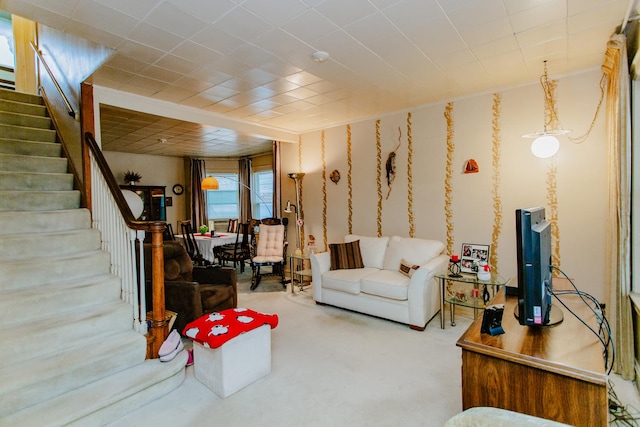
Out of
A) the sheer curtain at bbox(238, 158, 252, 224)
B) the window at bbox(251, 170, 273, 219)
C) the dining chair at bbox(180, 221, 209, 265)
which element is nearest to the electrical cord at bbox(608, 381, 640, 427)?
the dining chair at bbox(180, 221, 209, 265)

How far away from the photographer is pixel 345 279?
3.83m

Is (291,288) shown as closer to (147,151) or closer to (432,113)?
(432,113)

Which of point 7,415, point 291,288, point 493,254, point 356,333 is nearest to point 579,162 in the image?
point 493,254

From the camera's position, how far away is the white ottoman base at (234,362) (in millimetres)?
2234

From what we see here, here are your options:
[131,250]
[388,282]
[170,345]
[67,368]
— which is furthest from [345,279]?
[67,368]

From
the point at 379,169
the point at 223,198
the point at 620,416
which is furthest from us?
the point at 223,198

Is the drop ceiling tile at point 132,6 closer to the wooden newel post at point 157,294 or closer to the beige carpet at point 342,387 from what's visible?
the wooden newel post at point 157,294

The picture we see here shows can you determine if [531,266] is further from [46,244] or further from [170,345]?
[46,244]

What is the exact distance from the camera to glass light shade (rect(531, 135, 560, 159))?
3080 mm

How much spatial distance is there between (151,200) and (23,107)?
11.0 ft

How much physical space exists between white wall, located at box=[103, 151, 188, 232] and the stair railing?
4769 millimetres

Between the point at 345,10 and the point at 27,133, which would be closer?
the point at 345,10

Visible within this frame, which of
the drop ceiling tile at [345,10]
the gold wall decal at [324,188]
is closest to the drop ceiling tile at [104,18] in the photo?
the drop ceiling tile at [345,10]

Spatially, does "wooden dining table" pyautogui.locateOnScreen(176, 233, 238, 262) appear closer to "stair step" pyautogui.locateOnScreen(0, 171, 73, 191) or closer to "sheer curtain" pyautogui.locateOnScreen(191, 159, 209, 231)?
"sheer curtain" pyautogui.locateOnScreen(191, 159, 209, 231)
